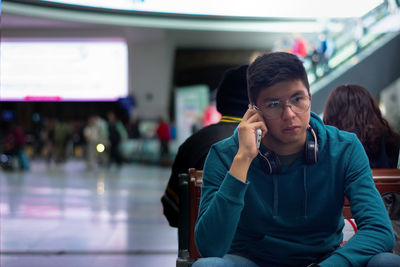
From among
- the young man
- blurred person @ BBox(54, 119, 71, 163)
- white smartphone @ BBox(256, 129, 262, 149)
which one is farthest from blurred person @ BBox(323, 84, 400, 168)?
blurred person @ BBox(54, 119, 71, 163)

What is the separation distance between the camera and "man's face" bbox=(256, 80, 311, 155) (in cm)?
177

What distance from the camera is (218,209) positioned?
1.70 meters

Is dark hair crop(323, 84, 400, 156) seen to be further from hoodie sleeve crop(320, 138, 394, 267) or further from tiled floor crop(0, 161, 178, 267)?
tiled floor crop(0, 161, 178, 267)

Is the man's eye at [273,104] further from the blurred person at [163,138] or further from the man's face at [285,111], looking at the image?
the blurred person at [163,138]

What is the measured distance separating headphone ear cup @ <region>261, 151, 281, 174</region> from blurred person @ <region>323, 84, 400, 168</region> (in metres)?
1.47

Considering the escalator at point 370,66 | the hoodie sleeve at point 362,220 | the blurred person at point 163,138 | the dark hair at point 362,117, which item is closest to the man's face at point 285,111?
the hoodie sleeve at point 362,220

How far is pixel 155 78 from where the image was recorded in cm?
2425

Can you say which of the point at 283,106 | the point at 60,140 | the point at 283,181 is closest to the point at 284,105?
the point at 283,106

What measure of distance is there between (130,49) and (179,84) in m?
3.88

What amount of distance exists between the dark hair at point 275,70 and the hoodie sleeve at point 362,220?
1.19ft

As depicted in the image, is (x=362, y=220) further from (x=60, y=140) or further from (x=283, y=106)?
(x=60, y=140)

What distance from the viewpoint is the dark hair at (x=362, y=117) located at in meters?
3.08

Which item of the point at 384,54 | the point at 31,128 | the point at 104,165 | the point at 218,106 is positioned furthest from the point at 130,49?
the point at 218,106

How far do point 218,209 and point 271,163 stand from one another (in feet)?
0.86
